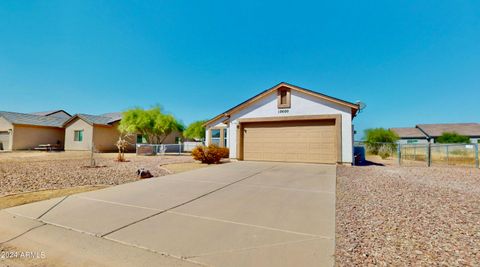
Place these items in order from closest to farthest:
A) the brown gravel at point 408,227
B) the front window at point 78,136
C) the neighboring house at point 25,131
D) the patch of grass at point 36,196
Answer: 1. the brown gravel at point 408,227
2. the patch of grass at point 36,196
3. the neighboring house at point 25,131
4. the front window at point 78,136

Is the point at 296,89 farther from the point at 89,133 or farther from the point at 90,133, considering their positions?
the point at 89,133

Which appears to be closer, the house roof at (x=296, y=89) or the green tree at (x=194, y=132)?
the house roof at (x=296, y=89)

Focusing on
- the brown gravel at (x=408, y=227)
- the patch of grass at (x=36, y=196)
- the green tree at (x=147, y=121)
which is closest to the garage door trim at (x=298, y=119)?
the brown gravel at (x=408, y=227)

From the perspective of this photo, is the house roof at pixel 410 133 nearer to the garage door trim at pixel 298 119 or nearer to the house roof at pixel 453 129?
the house roof at pixel 453 129

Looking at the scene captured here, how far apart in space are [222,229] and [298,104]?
32.7 feet

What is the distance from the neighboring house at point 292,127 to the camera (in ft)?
35.5

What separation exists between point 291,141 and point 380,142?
707 inches

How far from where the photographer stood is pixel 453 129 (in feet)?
132

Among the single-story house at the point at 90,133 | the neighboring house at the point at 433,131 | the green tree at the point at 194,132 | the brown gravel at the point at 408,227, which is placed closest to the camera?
the brown gravel at the point at 408,227

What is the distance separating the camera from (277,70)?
18.7m

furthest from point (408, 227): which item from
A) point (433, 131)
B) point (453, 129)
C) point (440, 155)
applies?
point (453, 129)

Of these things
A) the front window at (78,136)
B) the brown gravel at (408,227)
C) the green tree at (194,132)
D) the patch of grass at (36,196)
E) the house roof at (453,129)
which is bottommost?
the patch of grass at (36,196)

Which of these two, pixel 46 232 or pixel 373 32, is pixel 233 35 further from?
pixel 46 232

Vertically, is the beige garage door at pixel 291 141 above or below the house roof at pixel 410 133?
below
